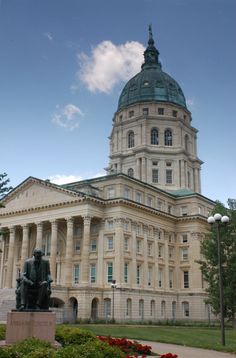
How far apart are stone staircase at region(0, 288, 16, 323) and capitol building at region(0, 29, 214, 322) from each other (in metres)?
0.13

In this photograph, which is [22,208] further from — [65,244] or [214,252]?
[214,252]

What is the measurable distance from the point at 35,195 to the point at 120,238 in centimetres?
1651

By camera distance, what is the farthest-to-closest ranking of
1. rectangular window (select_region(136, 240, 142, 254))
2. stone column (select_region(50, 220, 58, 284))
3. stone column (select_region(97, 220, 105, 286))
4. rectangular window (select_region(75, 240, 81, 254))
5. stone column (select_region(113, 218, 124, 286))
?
1. rectangular window (select_region(75, 240, 81, 254))
2. rectangular window (select_region(136, 240, 142, 254))
3. stone column (select_region(50, 220, 58, 284))
4. stone column (select_region(97, 220, 105, 286))
5. stone column (select_region(113, 218, 124, 286))

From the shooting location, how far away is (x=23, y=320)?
718 inches

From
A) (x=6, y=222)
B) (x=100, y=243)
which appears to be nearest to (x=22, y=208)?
(x=6, y=222)

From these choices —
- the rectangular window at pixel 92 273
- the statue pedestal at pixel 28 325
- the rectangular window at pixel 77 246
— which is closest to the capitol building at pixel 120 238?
the rectangular window at pixel 92 273

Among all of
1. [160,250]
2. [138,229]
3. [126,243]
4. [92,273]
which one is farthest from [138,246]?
[92,273]

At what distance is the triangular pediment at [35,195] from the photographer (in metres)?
70.2

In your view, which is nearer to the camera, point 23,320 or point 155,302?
point 23,320

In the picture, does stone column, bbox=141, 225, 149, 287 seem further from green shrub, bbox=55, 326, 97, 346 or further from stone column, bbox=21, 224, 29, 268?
green shrub, bbox=55, 326, 97, 346

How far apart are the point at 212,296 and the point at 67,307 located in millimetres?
22058

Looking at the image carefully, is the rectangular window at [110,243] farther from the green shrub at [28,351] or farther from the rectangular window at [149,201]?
the green shrub at [28,351]

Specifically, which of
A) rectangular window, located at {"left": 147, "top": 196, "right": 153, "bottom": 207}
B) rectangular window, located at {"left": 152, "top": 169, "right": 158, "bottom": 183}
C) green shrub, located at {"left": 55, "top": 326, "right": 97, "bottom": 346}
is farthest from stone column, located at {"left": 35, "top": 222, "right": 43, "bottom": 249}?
green shrub, located at {"left": 55, "top": 326, "right": 97, "bottom": 346}

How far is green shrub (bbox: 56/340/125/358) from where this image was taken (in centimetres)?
1445
